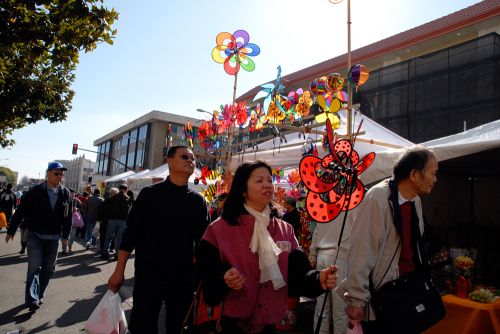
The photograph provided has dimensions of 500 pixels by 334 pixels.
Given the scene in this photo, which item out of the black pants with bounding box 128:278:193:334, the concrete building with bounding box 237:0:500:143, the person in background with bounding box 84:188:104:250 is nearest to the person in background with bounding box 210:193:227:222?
the black pants with bounding box 128:278:193:334

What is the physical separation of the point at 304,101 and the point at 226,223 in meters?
3.89

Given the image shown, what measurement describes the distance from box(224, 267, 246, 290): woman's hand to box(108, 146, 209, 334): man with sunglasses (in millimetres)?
1015

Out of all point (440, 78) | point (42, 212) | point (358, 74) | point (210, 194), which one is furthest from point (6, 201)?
point (440, 78)

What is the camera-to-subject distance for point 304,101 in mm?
5480

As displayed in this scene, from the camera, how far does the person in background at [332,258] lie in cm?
374

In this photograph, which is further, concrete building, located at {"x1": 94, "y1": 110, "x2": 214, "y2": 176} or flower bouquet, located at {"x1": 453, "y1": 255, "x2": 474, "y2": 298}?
concrete building, located at {"x1": 94, "y1": 110, "x2": 214, "y2": 176}

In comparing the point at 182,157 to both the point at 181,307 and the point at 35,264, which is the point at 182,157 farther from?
the point at 35,264

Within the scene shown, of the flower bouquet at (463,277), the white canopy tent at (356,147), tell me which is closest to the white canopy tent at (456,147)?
the white canopy tent at (356,147)

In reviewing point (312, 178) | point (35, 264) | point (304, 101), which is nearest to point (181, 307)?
point (312, 178)

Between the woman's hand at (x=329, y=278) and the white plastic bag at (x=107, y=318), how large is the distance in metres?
1.51

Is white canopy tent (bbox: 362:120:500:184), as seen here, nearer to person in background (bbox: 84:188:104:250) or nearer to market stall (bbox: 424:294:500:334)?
market stall (bbox: 424:294:500:334)

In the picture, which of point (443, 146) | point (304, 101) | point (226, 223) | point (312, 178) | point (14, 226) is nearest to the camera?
point (226, 223)

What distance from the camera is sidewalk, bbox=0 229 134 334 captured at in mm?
4125

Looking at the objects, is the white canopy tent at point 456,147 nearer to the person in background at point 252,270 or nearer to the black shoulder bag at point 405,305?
the black shoulder bag at point 405,305
